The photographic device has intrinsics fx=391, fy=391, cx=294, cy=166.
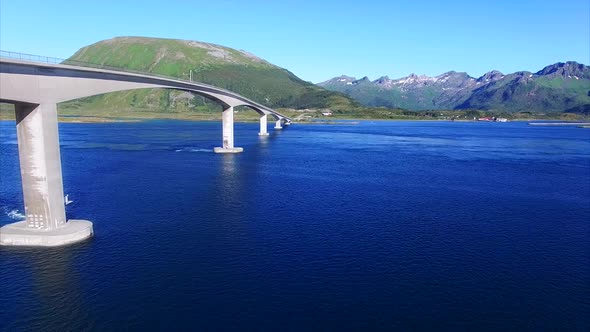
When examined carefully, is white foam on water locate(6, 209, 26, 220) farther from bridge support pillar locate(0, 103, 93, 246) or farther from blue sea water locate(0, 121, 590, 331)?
bridge support pillar locate(0, 103, 93, 246)

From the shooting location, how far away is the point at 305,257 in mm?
30234

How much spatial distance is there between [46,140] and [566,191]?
64448mm

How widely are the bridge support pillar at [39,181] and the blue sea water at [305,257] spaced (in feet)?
4.63

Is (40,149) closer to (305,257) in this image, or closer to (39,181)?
(39,181)

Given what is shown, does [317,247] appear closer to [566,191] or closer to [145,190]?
[145,190]

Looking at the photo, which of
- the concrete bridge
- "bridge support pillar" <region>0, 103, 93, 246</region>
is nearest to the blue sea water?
"bridge support pillar" <region>0, 103, 93, 246</region>

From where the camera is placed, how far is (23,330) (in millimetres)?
20375

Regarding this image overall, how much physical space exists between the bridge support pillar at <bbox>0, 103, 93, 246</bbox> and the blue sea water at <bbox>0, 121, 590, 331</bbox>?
1410 millimetres

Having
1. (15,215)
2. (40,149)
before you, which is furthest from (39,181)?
A: (15,215)

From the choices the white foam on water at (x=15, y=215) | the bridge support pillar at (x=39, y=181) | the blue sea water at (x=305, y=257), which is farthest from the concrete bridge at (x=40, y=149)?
the white foam on water at (x=15, y=215)

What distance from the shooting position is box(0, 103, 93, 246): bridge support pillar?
30.1m

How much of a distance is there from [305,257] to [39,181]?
21849mm

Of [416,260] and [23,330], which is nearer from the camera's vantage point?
[23,330]

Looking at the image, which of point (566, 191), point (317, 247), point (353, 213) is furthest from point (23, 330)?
point (566, 191)
